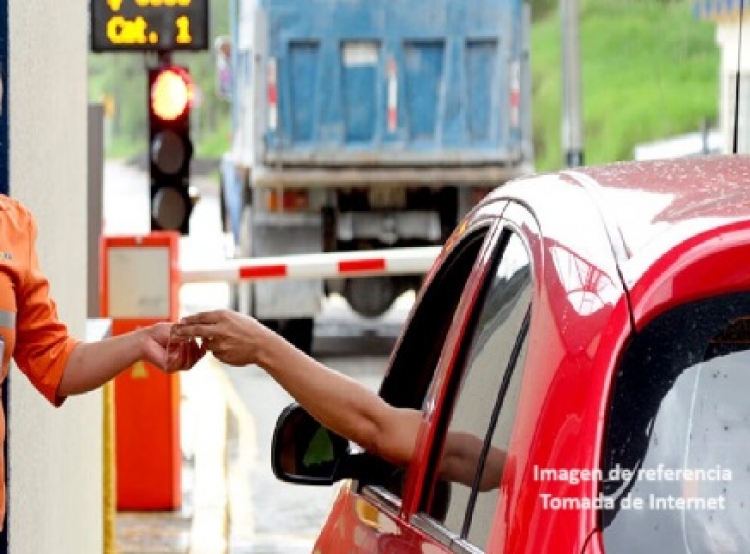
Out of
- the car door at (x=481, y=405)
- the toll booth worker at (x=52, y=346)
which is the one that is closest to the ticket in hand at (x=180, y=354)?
the toll booth worker at (x=52, y=346)

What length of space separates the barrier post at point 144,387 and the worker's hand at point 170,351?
778cm

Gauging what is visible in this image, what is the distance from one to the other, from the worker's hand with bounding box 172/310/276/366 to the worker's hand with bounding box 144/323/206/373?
0.20m

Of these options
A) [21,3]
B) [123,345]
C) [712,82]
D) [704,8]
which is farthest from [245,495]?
[712,82]

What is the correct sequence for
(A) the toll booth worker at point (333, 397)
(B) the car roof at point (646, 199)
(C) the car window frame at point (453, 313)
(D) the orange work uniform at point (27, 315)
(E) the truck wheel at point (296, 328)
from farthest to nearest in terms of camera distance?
(E) the truck wheel at point (296, 328) < (D) the orange work uniform at point (27, 315) < (C) the car window frame at point (453, 313) < (A) the toll booth worker at point (333, 397) < (B) the car roof at point (646, 199)

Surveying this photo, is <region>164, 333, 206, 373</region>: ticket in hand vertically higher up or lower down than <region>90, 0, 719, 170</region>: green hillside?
lower down

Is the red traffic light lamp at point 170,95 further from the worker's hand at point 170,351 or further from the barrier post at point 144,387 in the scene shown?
the worker's hand at point 170,351

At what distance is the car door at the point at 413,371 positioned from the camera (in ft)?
14.0

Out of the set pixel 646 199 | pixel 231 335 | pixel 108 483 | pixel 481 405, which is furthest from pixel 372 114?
pixel 646 199

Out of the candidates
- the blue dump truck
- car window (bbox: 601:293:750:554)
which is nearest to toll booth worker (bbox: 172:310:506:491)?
car window (bbox: 601:293:750:554)

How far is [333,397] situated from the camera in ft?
13.6

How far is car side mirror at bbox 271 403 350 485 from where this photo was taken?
4.74 meters

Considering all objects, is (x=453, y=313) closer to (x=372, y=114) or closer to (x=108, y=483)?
(x=108, y=483)

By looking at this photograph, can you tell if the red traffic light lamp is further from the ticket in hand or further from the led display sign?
the ticket in hand

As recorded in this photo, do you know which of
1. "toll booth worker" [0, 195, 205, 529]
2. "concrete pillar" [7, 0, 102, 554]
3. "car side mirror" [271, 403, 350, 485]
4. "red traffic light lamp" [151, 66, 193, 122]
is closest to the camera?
"toll booth worker" [0, 195, 205, 529]
